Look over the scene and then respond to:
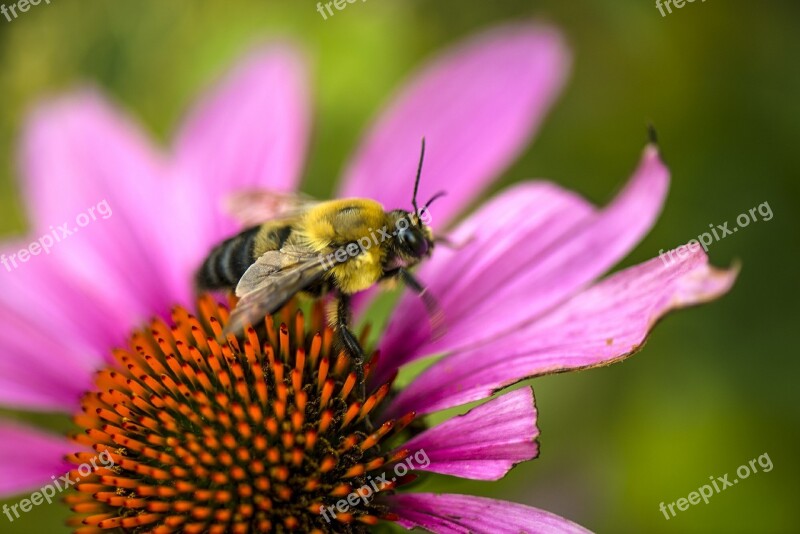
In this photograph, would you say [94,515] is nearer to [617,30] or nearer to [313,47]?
[313,47]

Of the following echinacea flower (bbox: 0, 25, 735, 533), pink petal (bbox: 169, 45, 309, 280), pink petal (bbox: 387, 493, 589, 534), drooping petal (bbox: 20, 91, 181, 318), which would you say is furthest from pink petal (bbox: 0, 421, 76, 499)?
pink petal (bbox: 387, 493, 589, 534)

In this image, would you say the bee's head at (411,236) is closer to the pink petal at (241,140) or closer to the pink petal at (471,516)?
the pink petal at (471,516)

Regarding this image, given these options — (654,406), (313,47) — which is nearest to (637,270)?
(654,406)

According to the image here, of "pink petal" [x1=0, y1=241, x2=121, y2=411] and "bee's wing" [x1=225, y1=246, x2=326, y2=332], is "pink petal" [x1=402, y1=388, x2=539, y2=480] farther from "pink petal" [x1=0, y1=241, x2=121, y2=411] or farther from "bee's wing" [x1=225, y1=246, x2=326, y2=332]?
"pink petal" [x1=0, y1=241, x2=121, y2=411]

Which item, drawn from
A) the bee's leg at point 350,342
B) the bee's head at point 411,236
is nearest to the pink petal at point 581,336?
the bee's leg at point 350,342

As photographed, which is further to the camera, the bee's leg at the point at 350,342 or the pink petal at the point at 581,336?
the bee's leg at the point at 350,342

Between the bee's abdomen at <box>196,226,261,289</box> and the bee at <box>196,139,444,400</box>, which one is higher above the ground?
the bee's abdomen at <box>196,226,261,289</box>

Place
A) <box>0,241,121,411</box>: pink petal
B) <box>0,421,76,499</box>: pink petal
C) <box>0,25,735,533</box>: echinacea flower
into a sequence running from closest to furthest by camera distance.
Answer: <box>0,25,735,533</box>: echinacea flower
<box>0,421,76,499</box>: pink petal
<box>0,241,121,411</box>: pink petal

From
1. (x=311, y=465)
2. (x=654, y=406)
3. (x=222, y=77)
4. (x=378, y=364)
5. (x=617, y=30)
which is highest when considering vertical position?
(x=222, y=77)
